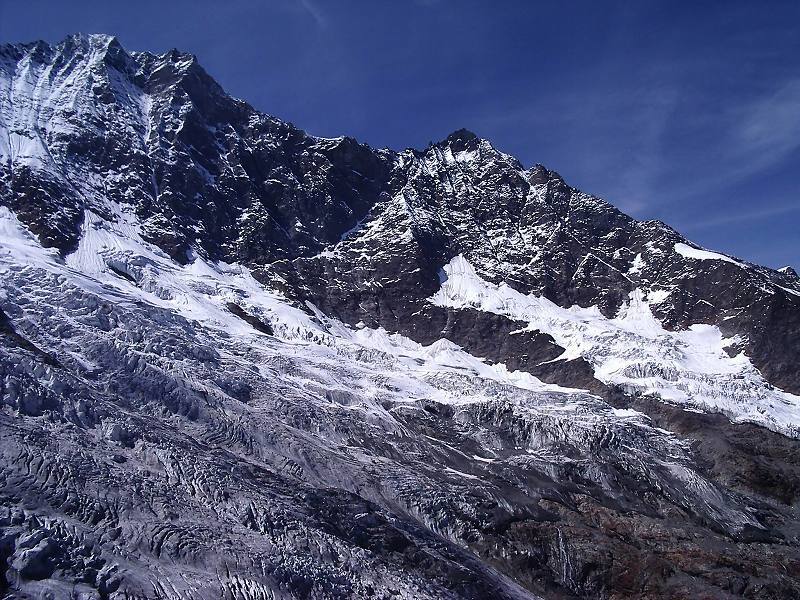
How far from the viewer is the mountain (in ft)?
196

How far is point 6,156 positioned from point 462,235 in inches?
3921

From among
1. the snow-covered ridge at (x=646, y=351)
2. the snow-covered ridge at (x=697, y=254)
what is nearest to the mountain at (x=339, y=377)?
the snow-covered ridge at (x=646, y=351)

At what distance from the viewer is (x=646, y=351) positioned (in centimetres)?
13450

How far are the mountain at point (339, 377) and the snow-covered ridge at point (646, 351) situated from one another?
73 cm

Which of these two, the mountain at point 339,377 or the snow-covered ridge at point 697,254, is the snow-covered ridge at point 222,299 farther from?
the snow-covered ridge at point 697,254

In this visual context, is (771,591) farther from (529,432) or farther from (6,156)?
(6,156)

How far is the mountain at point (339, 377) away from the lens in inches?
2351

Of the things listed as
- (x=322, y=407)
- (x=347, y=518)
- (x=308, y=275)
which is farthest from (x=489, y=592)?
(x=308, y=275)

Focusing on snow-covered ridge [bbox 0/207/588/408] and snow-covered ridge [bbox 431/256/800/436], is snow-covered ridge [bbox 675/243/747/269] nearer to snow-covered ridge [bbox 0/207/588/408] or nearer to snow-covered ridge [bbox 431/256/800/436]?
snow-covered ridge [bbox 431/256/800/436]

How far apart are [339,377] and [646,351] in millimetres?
58404

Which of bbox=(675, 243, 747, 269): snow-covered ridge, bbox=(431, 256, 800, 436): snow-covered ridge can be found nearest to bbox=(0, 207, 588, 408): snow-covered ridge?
bbox=(431, 256, 800, 436): snow-covered ridge

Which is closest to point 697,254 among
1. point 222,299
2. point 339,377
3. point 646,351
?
point 646,351

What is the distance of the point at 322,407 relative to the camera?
92125 millimetres

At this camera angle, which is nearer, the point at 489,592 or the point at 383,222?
the point at 489,592
